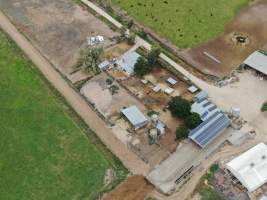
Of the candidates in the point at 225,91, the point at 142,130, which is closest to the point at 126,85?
the point at 142,130

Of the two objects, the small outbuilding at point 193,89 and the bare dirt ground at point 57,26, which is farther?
the bare dirt ground at point 57,26

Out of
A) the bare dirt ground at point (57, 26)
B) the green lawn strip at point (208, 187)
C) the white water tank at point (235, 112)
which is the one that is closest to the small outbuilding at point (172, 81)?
the white water tank at point (235, 112)

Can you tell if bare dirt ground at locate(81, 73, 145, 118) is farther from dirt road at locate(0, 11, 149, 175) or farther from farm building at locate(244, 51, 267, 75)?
farm building at locate(244, 51, 267, 75)

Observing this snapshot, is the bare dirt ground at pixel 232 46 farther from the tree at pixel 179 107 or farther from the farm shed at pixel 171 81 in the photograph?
the tree at pixel 179 107

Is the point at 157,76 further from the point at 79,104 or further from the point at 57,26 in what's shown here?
the point at 57,26

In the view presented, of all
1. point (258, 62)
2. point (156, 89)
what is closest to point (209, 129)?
point (156, 89)

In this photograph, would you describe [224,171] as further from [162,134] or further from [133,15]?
[133,15]
